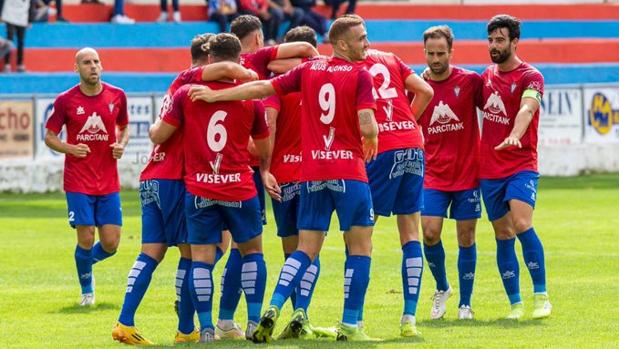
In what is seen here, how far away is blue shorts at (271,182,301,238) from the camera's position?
11.4 m

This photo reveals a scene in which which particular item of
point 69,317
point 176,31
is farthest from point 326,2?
point 69,317

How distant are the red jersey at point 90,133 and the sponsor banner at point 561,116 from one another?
17288mm

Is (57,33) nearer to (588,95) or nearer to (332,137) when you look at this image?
(588,95)

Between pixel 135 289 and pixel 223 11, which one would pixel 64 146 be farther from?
pixel 223 11

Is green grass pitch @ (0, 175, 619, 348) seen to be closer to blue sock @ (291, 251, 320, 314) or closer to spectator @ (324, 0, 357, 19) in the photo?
blue sock @ (291, 251, 320, 314)

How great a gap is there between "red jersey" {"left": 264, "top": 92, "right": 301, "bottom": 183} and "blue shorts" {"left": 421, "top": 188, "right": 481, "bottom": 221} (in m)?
1.64

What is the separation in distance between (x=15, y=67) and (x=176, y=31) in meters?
4.86

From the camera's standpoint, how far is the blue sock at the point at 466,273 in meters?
12.5

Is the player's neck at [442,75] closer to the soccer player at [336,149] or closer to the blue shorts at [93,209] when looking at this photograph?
the soccer player at [336,149]

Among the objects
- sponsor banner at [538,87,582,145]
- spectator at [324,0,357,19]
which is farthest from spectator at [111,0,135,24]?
sponsor banner at [538,87,582,145]

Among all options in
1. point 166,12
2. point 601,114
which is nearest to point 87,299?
point 601,114

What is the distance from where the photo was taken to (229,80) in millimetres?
10438

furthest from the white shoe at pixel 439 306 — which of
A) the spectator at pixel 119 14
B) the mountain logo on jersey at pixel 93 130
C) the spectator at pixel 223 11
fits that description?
the spectator at pixel 119 14

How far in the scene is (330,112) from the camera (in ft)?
34.2
